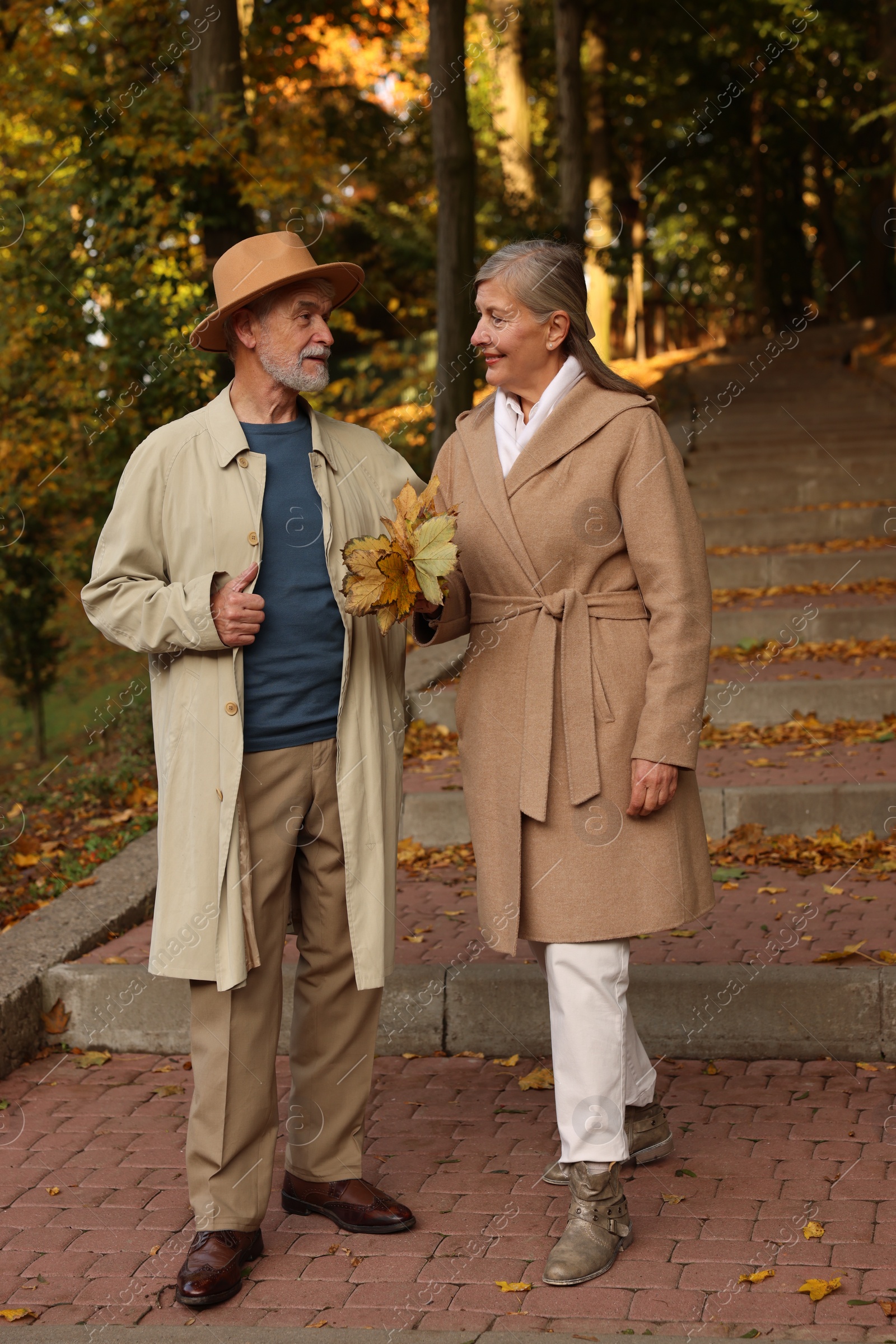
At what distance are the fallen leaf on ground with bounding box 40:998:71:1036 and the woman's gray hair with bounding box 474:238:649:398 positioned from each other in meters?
2.97

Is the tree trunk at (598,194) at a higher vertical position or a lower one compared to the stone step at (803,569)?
higher

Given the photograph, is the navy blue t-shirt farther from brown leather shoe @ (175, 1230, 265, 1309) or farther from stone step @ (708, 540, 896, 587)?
stone step @ (708, 540, 896, 587)

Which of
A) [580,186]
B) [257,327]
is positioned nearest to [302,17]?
[580,186]

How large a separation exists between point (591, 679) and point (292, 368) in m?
1.06

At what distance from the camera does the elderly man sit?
331 cm

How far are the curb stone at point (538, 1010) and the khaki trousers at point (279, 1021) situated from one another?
104 cm

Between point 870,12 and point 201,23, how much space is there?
50.4ft

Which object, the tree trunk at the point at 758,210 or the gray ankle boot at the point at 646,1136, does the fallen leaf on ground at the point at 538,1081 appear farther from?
the tree trunk at the point at 758,210

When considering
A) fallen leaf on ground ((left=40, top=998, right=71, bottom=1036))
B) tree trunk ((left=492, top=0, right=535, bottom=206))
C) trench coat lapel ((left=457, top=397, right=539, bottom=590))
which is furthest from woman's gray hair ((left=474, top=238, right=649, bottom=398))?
tree trunk ((left=492, top=0, right=535, bottom=206))

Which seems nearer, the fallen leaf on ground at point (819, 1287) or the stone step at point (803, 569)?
the fallen leaf on ground at point (819, 1287)

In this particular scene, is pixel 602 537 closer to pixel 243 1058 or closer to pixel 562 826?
pixel 562 826

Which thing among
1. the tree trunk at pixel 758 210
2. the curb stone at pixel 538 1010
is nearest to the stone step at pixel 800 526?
the curb stone at pixel 538 1010

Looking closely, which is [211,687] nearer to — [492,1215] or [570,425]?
[570,425]

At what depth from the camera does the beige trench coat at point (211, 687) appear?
330 cm
